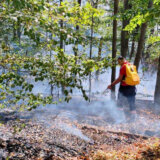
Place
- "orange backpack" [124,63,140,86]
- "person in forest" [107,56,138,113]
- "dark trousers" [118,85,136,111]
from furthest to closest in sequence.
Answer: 1. "dark trousers" [118,85,136,111]
2. "person in forest" [107,56,138,113]
3. "orange backpack" [124,63,140,86]

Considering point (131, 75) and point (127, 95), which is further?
point (127, 95)

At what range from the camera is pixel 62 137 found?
Answer: 17.7 feet

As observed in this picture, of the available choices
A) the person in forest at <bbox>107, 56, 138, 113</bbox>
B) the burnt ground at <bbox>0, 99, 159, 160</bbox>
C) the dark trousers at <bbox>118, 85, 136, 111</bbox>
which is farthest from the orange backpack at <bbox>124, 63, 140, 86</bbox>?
the burnt ground at <bbox>0, 99, 159, 160</bbox>

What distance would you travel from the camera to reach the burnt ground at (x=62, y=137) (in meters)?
4.47

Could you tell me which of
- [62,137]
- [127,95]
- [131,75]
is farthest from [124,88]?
[62,137]

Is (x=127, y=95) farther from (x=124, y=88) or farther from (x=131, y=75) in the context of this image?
(x=131, y=75)

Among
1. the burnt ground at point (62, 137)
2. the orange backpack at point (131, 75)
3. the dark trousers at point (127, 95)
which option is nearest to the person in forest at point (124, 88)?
the dark trousers at point (127, 95)

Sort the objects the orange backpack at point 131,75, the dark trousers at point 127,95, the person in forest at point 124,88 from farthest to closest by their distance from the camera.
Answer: the dark trousers at point 127,95, the person in forest at point 124,88, the orange backpack at point 131,75

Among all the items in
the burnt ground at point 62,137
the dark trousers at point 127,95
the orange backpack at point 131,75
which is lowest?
the burnt ground at point 62,137

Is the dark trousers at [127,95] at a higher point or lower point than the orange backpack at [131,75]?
lower

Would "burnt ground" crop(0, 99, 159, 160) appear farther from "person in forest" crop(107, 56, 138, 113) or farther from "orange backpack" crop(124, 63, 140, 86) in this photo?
"orange backpack" crop(124, 63, 140, 86)

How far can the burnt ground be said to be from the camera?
14.7 ft

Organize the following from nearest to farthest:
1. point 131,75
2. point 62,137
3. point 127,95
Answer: point 62,137 < point 131,75 < point 127,95

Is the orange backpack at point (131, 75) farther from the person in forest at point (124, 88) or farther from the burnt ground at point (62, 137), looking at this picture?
the burnt ground at point (62, 137)
